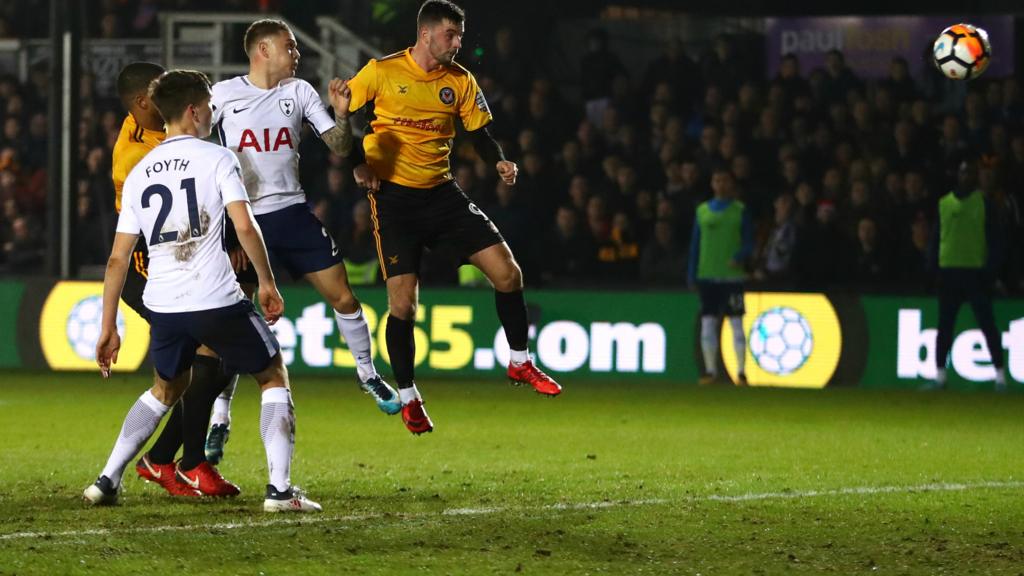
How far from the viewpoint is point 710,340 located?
15.2 metres

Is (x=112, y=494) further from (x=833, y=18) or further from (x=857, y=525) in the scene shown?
(x=833, y=18)

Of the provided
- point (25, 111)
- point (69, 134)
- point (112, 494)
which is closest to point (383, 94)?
point (112, 494)

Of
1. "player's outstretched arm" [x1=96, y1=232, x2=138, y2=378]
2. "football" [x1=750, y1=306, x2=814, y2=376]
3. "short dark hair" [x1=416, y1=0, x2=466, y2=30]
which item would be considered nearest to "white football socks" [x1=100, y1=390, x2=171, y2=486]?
"player's outstretched arm" [x1=96, y1=232, x2=138, y2=378]

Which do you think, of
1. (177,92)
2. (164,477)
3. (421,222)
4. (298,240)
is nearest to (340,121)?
(298,240)

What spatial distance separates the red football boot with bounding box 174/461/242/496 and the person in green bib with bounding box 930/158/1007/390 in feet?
27.2

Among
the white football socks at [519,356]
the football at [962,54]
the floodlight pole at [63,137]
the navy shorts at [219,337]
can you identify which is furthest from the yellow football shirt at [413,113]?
the floodlight pole at [63,137]

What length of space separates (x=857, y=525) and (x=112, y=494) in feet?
10.2

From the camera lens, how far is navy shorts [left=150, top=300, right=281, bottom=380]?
6.98 metres

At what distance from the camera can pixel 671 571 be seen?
6.01m

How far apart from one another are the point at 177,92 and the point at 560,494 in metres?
2.55

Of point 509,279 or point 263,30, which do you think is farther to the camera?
point 509,279

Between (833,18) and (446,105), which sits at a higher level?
(833,18)

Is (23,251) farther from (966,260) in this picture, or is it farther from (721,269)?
(966,260)

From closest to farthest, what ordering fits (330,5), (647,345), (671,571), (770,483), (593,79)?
1. (671,571)
2. (770,483)
3. (647,345)
4. (593,79)
5. (330,5)
